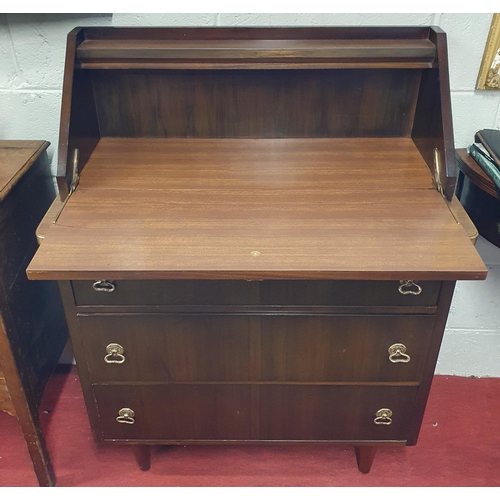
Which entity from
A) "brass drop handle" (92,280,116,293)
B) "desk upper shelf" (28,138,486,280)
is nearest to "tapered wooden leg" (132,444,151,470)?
"brass drop handle" (92,280,116,293)

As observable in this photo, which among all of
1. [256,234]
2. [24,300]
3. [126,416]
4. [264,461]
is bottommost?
[264,461]

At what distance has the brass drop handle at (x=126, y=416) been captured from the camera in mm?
1251

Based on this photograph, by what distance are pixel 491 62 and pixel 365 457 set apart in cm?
108

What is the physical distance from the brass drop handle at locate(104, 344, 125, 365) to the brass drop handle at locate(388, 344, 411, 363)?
22.7 inches

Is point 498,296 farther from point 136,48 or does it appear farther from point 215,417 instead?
point 136,48

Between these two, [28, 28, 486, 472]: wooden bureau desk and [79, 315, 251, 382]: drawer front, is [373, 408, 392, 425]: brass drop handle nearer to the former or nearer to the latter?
[28, 28, 486, 472]: wooden bureau desk

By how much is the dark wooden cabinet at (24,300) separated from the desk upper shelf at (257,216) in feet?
0.59

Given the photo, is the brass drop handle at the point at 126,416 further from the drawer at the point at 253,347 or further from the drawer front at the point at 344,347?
the drawer front at the point at 344,347

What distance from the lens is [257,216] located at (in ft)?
3.43

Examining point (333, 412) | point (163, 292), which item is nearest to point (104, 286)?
point (163, 292)

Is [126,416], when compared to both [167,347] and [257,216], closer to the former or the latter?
[167,347]

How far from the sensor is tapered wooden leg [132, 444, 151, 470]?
56.2 inches

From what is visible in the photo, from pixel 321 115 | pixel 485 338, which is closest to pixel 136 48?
pixel 321 115
